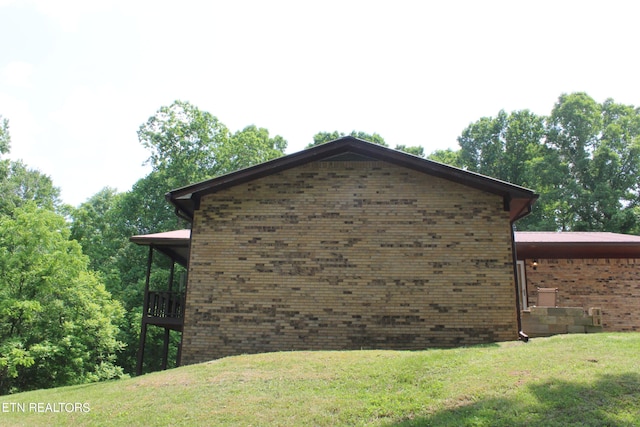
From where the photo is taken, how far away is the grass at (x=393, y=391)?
630 centimetres

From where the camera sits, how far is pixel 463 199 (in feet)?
40.6

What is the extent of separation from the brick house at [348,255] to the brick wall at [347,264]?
25 millimetres

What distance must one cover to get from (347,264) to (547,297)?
6351mm

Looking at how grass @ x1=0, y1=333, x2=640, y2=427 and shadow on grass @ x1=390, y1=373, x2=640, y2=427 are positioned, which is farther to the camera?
grass @ x1=0, y1=333, x2=640, y2=427

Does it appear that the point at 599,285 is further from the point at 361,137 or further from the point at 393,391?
the point at 361,137

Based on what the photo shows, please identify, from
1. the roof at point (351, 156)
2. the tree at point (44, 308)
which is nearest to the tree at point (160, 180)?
the tree at point (44, 308)

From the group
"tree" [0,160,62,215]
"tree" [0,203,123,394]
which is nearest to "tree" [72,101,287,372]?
"tree" [0,160,62,215]

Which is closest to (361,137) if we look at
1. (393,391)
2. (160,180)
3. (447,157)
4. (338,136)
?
(338,136)

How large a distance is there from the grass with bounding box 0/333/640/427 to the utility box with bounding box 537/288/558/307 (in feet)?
11.9

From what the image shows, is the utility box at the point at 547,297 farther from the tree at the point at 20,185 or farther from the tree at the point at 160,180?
the tree at the point at 20,185

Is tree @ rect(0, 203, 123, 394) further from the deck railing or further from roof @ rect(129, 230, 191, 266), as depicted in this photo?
the deck railing

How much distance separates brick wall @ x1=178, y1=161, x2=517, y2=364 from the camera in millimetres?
11602

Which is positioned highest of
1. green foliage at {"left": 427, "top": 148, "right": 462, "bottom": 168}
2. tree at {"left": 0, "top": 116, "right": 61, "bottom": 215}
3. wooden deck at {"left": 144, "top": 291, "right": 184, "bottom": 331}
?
green foliage at {"left": 427, "top": 148, "right": 462, "bottom": 168}

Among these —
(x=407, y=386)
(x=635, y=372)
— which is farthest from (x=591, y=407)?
(x=407, y=386)
